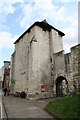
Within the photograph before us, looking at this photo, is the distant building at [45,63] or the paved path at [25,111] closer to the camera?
the paved path at [25,111]

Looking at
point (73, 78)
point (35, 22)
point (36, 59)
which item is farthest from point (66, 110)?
point (35, 22)

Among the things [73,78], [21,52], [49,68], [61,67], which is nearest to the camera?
[73,78]

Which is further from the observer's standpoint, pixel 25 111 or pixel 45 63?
pixel 45 63

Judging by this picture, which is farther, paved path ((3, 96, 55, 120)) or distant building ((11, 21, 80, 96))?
distant building ((11, 21, 80, 96))

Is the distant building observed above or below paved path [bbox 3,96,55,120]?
above

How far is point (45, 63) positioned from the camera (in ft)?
77.8

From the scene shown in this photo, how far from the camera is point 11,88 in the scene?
A: 96.8ft

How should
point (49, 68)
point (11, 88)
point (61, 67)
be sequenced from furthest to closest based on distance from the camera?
1. point (11, 88)
2. point (49, 68)
3. point (61, 67)

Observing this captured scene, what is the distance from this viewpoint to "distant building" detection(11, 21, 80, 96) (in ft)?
65.7

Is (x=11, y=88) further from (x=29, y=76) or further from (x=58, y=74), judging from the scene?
(x=58, y=74)

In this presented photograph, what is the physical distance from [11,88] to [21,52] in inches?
256

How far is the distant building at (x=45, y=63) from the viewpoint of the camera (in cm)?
2003

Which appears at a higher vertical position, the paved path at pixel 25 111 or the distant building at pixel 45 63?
the distant building at pixel 45 63

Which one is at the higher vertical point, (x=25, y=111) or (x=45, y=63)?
(x=45, y=63)
